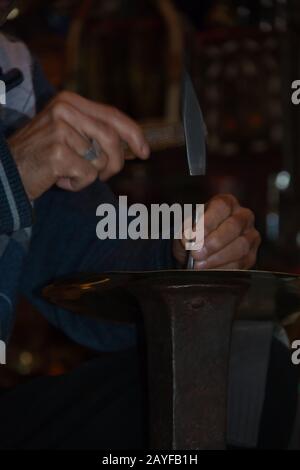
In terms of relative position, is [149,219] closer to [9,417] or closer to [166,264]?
[166,264]

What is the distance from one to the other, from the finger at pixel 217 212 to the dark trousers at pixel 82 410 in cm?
20

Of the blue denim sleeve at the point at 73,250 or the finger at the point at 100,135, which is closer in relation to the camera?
the finger at the point at 100,135

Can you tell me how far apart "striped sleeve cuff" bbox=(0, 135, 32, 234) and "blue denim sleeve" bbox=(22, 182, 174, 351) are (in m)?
0.29

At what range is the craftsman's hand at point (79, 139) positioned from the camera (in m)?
0.77

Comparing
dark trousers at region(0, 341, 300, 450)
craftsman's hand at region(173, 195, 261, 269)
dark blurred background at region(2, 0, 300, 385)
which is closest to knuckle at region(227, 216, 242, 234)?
craftsman's hand at region(173, 195, 261, 269)

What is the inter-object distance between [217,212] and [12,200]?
185mm

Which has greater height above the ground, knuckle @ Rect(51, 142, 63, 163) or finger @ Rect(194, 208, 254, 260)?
knuckle @ Rect(51, 142, 63, 163)

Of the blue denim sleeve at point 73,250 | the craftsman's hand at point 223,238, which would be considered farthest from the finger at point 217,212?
the blue denim sleeve at point 73,250

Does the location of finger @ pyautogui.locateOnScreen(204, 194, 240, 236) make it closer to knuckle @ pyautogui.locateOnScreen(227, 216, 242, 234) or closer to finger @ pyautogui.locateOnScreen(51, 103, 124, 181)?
knuckle @ pyautogui.locateOnScreen(227, 216, 242, 234)

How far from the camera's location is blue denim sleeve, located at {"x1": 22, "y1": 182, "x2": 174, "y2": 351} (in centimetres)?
109

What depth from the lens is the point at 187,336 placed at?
0.69 m

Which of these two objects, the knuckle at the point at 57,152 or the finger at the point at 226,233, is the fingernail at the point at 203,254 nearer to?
the finger at the point at 226,233

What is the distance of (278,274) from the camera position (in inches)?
25.6

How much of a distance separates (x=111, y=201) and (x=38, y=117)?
0.31 meters
